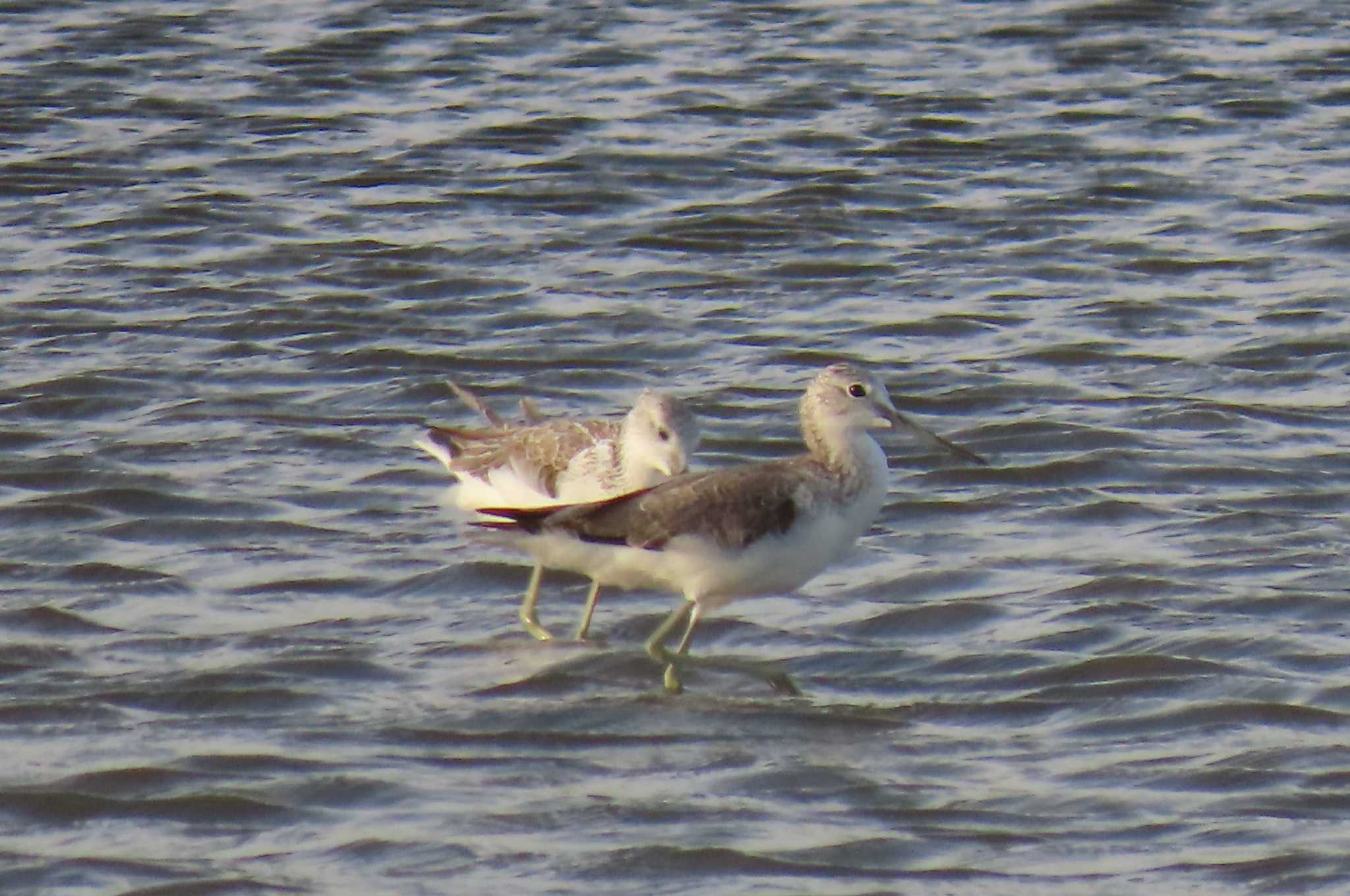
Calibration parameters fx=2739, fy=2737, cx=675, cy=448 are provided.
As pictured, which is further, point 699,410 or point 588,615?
point 699,410

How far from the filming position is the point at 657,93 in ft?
60.9

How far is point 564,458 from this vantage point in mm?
10242

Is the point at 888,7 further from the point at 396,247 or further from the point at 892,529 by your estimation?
the point at 892,529

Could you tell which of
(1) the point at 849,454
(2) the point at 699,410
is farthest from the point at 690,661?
(2) the point at 699,410

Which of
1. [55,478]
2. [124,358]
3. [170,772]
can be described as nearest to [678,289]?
[124,358]

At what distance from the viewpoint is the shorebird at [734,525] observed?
30.0ft

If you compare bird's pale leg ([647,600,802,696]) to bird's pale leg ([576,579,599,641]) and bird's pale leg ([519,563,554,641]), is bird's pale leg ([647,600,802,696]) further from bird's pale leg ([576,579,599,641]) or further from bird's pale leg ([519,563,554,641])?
bird's pale leg ([519,563,554,641])

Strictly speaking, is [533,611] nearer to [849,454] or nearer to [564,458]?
[564,458]

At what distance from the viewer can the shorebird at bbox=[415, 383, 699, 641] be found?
387 inches

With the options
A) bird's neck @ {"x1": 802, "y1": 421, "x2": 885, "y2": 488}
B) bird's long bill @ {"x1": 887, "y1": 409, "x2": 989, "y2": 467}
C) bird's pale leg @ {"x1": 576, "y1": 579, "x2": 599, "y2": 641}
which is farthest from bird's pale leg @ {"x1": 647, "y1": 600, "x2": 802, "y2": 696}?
bird's long bill @ {"x1": 887, "y1": 409, "x2": 989, "y2": 467}

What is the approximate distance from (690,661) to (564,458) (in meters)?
1.17

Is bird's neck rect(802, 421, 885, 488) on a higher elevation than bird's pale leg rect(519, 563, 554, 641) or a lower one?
higher

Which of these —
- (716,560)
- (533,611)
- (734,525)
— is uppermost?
(734,525)

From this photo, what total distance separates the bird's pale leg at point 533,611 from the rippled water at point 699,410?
4.8 inches
